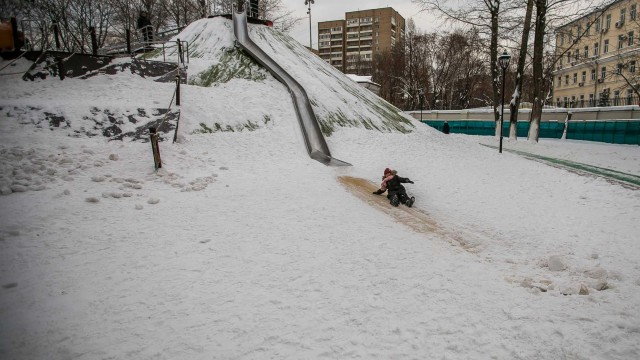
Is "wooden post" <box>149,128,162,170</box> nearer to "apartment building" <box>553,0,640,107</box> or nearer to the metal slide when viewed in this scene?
the metal slide

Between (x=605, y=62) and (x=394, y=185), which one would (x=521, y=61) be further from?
(x=605, y=62)

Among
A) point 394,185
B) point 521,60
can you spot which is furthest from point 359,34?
point 394,185

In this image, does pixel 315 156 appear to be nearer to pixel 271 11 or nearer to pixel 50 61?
pixel 50 61

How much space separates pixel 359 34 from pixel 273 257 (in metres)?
97.2

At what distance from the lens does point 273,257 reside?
440cm

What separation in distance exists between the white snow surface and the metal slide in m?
0.86

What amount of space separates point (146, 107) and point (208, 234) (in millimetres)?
6428

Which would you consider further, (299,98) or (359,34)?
(359,34)

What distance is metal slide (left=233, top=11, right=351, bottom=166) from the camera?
10039 millimetres

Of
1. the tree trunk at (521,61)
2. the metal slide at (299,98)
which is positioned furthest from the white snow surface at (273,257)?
the tree trunk at (521,61)

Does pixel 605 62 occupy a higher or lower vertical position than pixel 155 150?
higher

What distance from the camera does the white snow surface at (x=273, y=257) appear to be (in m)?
2.93

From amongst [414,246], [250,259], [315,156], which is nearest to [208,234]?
[250,259]

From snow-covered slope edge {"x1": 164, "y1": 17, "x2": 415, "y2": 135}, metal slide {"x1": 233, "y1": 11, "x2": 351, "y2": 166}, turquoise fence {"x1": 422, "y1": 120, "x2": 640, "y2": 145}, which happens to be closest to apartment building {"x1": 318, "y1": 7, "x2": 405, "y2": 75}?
turquoise fence {"x1": 422, "y1": 120, "x2": 640, "y2": 145}
